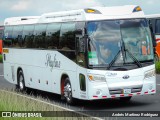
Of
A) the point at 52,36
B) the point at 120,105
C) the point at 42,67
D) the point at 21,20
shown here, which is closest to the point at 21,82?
the point at 21,20

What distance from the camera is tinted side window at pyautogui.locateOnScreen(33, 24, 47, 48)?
2117cm

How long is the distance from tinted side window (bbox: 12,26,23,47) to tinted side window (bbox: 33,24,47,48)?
1.96 m

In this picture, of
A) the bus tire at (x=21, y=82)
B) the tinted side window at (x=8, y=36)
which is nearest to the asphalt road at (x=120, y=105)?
the bus tire at (x=21, y=82)

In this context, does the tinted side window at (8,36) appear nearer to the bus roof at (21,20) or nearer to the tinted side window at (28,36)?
the bus roof at (21,20)

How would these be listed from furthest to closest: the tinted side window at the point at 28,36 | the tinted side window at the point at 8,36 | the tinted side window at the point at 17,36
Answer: the tinted side window at the point at 8,36
the tinted side window at the point at 17,36
the tinted side window at the point at 28,36

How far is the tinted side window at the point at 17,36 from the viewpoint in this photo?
2400cm

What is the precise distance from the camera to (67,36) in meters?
18.7

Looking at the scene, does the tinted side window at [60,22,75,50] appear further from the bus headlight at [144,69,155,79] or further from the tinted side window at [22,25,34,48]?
the tinted side window at [22,25,34,48]

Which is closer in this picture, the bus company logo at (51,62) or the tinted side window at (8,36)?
the bus company logo at (51,62)

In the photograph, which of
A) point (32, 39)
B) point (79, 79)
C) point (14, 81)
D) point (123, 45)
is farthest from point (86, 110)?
point (14, 81)

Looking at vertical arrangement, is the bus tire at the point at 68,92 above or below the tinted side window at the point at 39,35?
below

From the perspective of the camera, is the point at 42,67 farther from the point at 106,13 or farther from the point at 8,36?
the point at 8,36

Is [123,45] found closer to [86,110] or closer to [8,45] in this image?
[86,110]

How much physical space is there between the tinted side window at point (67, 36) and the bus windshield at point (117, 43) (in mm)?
1119
